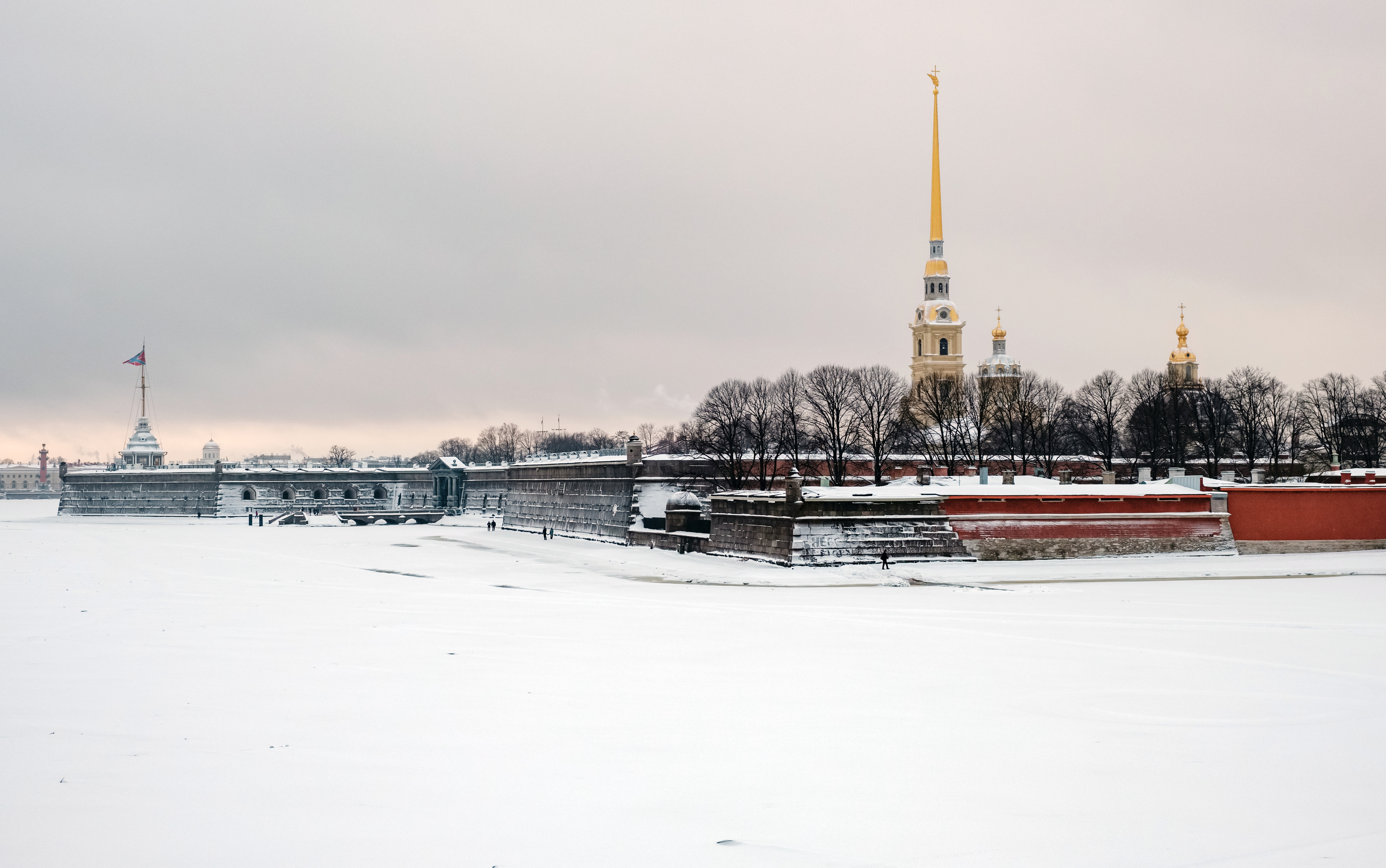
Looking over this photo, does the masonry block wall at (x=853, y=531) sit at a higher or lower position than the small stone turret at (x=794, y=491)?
lower

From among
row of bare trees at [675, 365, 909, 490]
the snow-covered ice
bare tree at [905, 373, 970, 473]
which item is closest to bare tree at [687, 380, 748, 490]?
row of bare trees at [675, 365, 909, 490]

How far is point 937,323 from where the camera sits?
106875mm

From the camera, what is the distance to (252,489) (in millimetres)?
94250

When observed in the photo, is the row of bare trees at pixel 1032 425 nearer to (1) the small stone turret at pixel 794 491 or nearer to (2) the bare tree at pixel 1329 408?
(2) the bare tree at pixel 1329 408

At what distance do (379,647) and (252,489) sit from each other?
83.8 metres

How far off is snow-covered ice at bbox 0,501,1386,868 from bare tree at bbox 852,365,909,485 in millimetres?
39220

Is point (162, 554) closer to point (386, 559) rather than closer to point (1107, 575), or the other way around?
point (386, 559)

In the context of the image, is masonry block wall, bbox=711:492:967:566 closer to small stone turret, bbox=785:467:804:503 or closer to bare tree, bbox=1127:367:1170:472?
small stone turret, bbox=785:467:804:503

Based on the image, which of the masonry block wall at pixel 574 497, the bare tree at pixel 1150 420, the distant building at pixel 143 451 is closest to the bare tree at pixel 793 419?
the masonry block wall at pixel 574 497

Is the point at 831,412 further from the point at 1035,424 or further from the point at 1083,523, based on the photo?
the point at 1083,523

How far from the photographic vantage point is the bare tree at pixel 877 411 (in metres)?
64.5

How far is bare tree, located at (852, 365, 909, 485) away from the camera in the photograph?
6450 centimetres

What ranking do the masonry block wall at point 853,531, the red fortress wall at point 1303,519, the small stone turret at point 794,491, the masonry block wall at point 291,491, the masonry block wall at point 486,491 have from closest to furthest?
the masonry block wall at point 853,531 < the small stone turret at point 794,491 < the red fortress wall at point 1303,519 < the masonry block wall at point 486,491 < the masonry block wall at point 291,491

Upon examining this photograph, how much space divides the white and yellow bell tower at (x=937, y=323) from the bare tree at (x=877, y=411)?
3605 centimetres
